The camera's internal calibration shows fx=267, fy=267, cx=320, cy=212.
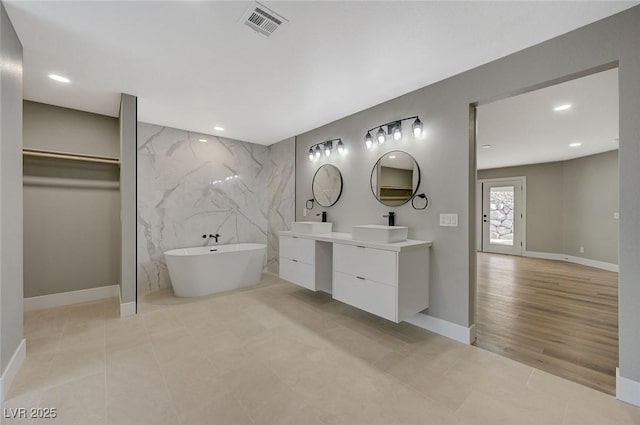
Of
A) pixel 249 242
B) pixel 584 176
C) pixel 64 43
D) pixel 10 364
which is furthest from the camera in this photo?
pixel 584 176

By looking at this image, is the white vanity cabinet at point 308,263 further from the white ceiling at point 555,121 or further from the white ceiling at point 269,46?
the white ceiling at point 555,121

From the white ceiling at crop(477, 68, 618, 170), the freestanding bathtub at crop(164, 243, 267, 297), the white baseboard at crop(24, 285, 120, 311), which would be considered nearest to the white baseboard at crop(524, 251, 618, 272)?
the white ceiling at crop(477, 68, 618, 170)

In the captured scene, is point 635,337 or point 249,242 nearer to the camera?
point 635,337

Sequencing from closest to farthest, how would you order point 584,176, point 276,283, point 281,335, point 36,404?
point 36,404 → point 281,335 → point 276,283 → point 584,176

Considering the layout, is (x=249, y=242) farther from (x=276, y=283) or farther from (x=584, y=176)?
(x=584, y=176)

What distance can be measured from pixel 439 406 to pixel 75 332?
3.22m

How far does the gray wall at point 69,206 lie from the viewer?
318 centimetres

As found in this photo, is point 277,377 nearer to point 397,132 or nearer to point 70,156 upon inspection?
point 397,132

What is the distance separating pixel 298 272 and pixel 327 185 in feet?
4.31

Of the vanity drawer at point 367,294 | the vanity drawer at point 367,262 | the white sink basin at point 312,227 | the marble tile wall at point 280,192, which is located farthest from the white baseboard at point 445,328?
the marble tile wall at point 280,192

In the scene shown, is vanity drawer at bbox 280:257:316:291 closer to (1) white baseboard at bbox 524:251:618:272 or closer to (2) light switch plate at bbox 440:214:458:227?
(2) light switch plate at bbox 440:214:458:227

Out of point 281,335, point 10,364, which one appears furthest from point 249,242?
point 10,364

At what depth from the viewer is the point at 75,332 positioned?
2.57 metres

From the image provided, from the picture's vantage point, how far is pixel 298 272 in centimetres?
350
